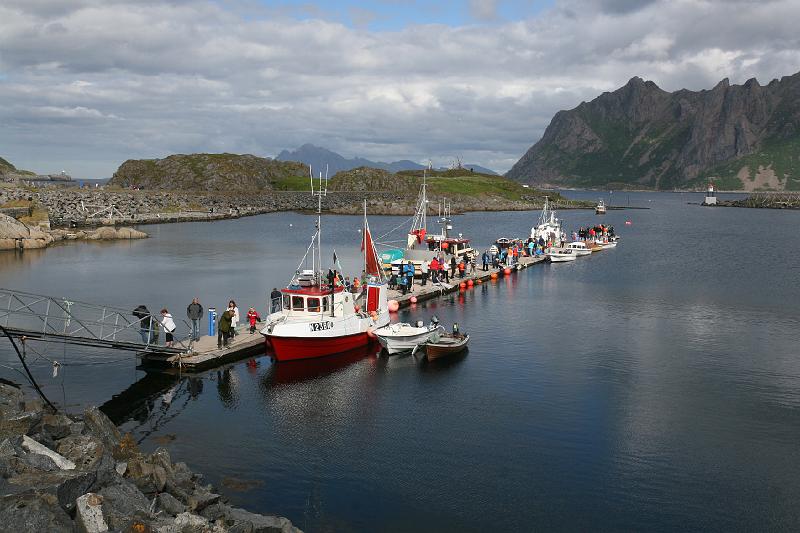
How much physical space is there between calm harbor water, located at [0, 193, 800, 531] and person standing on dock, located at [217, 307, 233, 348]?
7.25 ft

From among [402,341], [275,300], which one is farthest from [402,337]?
[275,300]

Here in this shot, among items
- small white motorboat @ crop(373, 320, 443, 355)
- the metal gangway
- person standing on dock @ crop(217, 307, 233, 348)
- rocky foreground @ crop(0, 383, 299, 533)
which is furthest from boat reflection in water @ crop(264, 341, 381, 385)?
rocky foreground @ crop(0, 383, 299, 533)

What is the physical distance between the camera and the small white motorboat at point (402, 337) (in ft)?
142

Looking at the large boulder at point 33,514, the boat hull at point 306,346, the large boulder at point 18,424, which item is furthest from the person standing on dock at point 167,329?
the large boulder at point 33,514

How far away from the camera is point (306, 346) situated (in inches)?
1618

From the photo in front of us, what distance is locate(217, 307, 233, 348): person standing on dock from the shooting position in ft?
134

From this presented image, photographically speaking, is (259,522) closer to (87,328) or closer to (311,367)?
(87,328)

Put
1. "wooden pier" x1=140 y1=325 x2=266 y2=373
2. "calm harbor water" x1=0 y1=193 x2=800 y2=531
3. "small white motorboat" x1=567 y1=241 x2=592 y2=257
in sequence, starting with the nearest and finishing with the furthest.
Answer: "calm harbor water" x1=0 y1=193 x2=800 y2=531 < "wooden pier" x1=140 y1=325 x2=266 y2=373 < "small white motorboat" x1=567 y1=241 x2=592 y2=257

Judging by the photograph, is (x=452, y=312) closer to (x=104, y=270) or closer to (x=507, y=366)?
(x=507, y=366)

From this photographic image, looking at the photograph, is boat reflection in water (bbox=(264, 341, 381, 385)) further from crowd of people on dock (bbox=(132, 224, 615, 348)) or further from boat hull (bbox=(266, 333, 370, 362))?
crowd of people on dock (bbox=(132, 224, 615, 348))

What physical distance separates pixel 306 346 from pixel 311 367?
1.35 metres

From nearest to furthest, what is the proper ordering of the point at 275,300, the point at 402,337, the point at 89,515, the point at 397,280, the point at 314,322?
the point at 89,515 < the point at 314,322 < the point at 402,337 < the point at 275,300 < the point at 397,280

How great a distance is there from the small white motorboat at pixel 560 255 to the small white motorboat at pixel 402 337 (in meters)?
56.5

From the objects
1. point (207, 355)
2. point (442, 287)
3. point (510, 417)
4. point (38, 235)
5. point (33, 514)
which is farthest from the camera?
point (38, 235)
